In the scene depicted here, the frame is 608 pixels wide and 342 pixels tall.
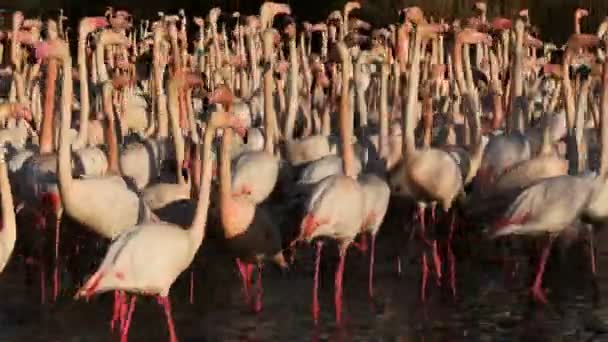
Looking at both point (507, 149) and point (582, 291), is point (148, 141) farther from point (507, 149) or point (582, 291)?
point (582, 291)

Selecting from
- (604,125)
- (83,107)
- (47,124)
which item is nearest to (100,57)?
(83,107)

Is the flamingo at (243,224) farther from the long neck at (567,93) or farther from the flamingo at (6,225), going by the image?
the long neck at (567,93)

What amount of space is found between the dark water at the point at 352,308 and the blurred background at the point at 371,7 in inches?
995

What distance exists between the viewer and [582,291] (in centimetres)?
1247

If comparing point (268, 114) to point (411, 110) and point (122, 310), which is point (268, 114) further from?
point (122, 310)

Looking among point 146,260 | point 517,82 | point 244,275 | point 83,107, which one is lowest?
point 244,275

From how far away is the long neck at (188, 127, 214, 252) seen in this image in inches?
406

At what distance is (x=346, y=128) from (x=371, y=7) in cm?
3446

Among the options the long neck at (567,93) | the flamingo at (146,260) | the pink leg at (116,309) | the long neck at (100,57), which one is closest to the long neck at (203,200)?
the flamingo at (146,260)

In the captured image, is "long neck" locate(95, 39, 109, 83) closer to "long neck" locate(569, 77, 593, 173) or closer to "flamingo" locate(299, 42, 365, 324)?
"flamingo" locate(299, 42, 365, 324)

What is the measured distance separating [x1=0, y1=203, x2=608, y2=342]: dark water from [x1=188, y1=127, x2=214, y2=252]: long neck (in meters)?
0.95

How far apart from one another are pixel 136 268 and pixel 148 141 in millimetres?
4671

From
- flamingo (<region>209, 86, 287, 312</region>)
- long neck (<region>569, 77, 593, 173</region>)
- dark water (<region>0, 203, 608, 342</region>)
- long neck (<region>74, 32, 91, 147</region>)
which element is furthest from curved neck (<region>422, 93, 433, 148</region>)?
long neck (<region>74, 32, 91, 147</region>)

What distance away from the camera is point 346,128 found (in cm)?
1281
